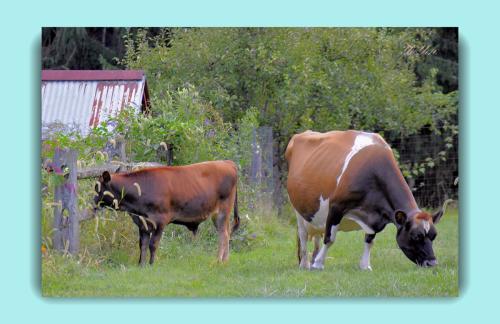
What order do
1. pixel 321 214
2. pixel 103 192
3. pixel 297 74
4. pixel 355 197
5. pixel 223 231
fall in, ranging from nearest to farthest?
pixel 355 197, pixel 103 192, pixel 321 214, pixel 223 231, pixel 297 74

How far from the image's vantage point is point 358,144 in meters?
10.4

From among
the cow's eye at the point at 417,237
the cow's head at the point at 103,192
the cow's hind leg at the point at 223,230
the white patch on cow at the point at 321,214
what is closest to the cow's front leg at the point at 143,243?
the cow's head at the point at 103,192

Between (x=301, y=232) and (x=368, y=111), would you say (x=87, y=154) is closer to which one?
(x=301, y=232)

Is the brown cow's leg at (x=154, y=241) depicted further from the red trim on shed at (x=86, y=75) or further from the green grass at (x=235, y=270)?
the red trim on shed at (x=86, y=75)

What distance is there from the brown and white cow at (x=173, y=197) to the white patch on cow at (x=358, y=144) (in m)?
1.35

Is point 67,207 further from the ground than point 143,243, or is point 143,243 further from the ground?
point 67,207

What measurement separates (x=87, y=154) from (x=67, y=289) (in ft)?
5.74

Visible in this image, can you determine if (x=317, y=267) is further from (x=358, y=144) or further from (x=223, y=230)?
(x=358, y=144)

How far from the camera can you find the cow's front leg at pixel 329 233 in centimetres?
1013

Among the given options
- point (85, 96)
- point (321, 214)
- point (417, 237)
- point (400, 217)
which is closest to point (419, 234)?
point (417, 237)

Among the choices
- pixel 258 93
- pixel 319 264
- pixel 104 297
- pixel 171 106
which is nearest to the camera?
pixel 104 297

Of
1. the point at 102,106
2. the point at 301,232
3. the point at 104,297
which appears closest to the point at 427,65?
the point at 301,232

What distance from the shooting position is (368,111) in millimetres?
12664

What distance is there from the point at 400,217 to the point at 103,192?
299 centimetres
